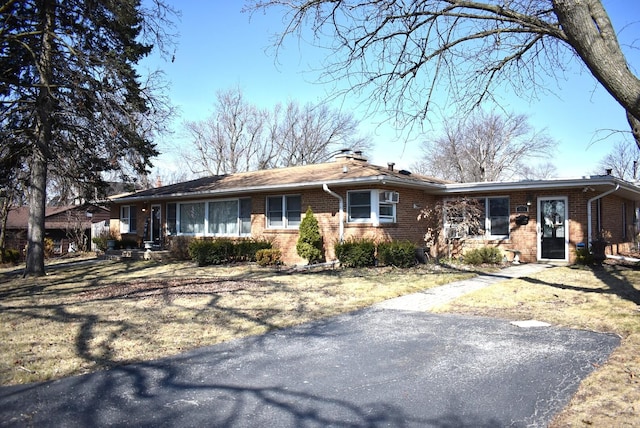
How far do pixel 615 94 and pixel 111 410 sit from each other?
224 inches

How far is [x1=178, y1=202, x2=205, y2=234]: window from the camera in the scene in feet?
64.0

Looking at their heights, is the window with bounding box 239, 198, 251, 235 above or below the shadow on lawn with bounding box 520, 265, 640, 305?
above

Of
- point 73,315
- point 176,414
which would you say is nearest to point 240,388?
point 176,414

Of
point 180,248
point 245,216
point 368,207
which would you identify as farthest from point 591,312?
point 180,248

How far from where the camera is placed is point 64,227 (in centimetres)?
3466

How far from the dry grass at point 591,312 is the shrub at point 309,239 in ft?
19.8

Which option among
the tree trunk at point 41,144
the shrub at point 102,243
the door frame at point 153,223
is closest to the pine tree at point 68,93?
the tree trunk at point 41,144

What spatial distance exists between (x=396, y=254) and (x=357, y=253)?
114cm

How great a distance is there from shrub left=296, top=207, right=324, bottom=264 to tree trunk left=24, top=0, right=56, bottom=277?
775cm

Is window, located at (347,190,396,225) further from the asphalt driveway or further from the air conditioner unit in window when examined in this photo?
the asphalt driveway

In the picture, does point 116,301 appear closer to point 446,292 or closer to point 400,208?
point 446,292

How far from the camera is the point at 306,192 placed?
1577 centimetres

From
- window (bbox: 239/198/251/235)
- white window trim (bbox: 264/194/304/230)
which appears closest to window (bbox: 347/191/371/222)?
white window trim (bbox: 264/194/304/230)

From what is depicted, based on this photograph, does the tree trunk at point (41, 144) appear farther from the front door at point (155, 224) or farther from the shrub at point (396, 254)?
the shrub at point (396, 254)
